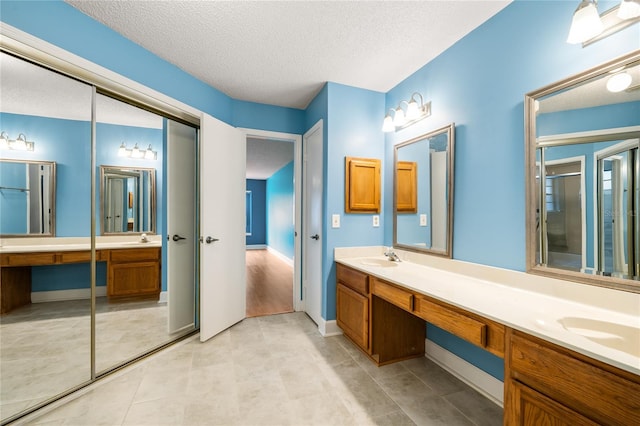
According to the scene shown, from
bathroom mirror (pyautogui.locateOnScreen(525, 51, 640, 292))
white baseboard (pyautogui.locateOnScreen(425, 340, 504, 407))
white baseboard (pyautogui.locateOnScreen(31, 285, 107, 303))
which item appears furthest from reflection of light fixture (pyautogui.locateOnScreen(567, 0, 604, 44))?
white baseboard (pyautogui.locateOnScreen(31, 285, 107, 303))

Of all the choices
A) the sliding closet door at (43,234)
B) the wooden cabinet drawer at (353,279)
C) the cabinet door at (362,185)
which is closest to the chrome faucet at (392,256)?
the wooden cabinet drawer at (353,279)

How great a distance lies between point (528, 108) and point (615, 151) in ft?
1.53

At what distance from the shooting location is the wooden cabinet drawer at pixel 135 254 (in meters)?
2.33

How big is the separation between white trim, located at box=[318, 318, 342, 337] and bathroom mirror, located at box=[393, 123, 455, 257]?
3.39ft

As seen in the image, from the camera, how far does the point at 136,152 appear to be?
2387 millimetres

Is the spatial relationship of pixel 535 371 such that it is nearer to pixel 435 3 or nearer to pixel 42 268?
pixel 435 3

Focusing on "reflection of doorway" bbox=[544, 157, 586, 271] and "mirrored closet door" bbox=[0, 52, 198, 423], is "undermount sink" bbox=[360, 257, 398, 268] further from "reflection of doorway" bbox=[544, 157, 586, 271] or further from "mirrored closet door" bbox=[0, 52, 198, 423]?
"mirrored closet door" bbox=[0, 52, 198, 423]

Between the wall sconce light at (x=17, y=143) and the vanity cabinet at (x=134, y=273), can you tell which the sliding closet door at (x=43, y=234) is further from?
the vanity cabinet at (x=134, y=273)

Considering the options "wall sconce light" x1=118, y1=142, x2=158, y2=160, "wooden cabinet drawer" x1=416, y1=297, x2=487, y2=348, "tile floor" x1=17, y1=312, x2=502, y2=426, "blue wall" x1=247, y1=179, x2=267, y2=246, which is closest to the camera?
"wooden cabinet drawer" x1=416, y1=297, x2=487, y2=348

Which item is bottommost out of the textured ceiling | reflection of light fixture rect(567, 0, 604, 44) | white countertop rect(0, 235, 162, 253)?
white countertop rect(0, 235, 162, 253)

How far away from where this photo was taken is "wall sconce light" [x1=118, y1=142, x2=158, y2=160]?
87.3 inches

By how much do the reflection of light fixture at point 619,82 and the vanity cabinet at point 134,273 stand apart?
11.3 feet

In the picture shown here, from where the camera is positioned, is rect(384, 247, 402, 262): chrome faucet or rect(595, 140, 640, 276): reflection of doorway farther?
rect(384, 247, 402, 262): chrome faucet

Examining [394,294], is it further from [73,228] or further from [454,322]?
[73,228]
